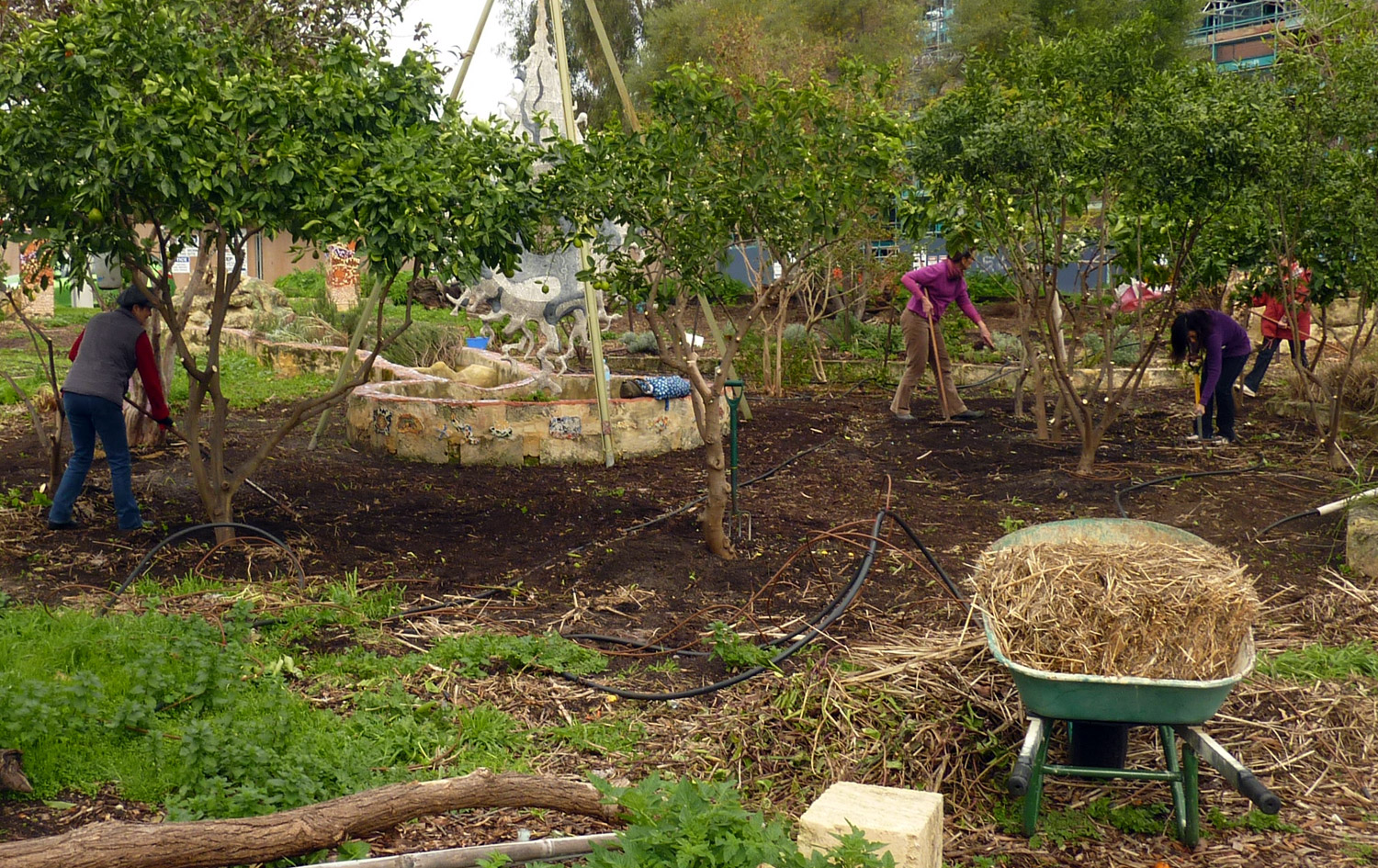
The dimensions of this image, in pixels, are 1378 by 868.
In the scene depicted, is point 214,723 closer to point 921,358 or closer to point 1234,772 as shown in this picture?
point 1234,772

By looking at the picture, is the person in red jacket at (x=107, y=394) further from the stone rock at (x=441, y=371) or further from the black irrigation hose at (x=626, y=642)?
the stone rock at (x=441, y=371)

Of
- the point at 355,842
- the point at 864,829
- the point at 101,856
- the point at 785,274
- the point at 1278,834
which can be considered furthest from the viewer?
the point at 785,274

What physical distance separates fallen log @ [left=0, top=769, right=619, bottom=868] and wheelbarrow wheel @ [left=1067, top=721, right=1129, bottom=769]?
168 centimetres

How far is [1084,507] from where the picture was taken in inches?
303

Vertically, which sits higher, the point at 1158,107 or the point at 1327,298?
the point at 1158,107

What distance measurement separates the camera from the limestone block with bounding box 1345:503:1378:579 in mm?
6059

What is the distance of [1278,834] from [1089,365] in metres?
10.4

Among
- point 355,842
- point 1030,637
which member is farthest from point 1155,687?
point 355,842

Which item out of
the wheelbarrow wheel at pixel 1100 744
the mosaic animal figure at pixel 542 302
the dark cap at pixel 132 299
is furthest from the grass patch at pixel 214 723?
the mosaic animal figure at pixel 542 302

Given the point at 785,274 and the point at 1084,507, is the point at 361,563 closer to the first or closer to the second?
the point at 785,274

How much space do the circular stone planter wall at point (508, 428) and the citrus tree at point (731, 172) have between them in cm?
277

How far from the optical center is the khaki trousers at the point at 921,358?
36.1 feet

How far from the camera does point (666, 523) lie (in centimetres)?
730

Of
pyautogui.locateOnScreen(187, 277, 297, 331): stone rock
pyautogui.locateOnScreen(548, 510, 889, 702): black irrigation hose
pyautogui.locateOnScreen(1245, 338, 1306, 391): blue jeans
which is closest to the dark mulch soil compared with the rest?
pyautogui.locateOnScreen(548, 510, 889, 702): black irrigation hose
